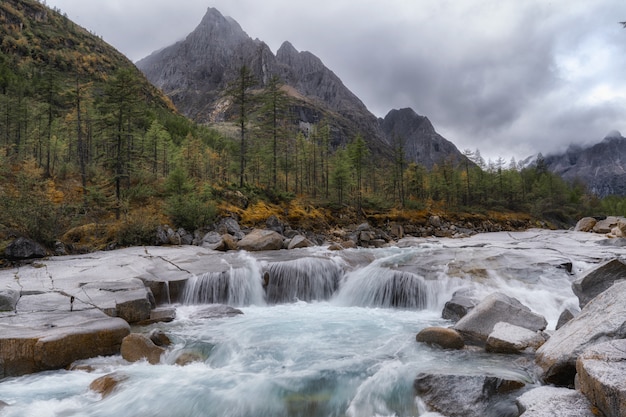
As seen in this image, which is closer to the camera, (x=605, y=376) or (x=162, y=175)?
(x=605, y=376)

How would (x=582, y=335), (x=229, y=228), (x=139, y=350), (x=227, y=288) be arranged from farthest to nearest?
(x=229, y=228), (x=227, y=288), (x=139, y=350), (x=582, y=335)

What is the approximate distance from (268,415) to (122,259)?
14872 millimetres

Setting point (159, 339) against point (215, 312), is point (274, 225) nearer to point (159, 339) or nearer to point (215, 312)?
point (215, 312)

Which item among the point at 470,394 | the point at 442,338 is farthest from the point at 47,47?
the point at 470,394

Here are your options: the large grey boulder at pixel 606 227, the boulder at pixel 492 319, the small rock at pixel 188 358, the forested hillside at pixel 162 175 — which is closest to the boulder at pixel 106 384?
the small rock at pixel 188 358

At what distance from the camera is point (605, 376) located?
4.68 metres

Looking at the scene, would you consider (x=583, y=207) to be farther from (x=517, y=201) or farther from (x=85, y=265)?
(x=85, y=265)

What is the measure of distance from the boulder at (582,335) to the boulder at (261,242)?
18278mm

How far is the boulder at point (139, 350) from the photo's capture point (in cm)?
898

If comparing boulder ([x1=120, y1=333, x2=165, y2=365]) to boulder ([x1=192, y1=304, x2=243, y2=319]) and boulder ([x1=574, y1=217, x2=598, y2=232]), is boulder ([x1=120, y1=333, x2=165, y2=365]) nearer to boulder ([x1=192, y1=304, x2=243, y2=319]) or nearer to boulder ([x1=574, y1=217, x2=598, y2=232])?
boulder ([x1=192, y1=304, x2=243, y2=319])

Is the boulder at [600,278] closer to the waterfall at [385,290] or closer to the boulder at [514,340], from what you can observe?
the boulder at [514,340]

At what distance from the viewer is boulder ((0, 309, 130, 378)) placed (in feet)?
27.2

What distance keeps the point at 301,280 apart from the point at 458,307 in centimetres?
762

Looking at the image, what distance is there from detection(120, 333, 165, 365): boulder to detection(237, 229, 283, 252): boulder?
14.5 metres
